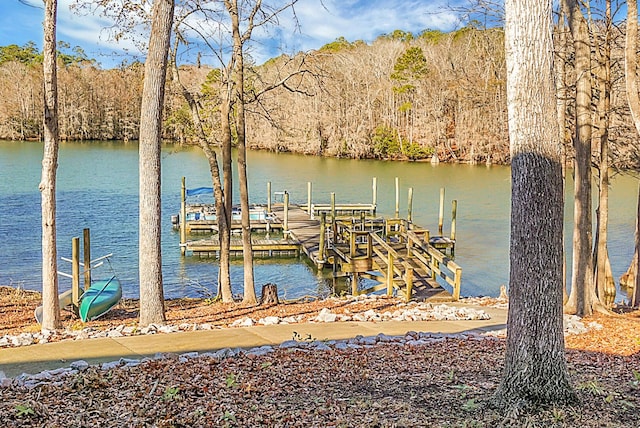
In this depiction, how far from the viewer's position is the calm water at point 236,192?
59.8ft

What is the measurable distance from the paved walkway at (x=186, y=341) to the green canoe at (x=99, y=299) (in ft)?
13.0

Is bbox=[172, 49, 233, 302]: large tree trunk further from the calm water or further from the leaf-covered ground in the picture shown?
the leaf-covered ground

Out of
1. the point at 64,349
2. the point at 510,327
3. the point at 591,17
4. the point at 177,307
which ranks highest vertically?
the point at 591,17

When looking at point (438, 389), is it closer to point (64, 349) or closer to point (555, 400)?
point (555, 400)

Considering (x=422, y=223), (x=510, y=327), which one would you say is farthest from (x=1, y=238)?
(x=510, y=327)

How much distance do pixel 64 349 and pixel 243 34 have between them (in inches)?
273

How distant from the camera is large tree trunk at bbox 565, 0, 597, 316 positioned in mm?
9016

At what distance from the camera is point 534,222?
3744 millimetres

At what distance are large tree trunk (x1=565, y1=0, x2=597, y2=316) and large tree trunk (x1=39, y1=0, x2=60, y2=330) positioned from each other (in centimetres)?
747

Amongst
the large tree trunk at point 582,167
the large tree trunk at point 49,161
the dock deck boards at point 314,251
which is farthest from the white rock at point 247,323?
the dock deck boards at point 314,251

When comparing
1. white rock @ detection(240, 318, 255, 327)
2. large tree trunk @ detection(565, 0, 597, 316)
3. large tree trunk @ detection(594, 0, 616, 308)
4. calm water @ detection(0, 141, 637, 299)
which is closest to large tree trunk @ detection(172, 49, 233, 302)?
calm water @ detection(0, 141, 637, 299)

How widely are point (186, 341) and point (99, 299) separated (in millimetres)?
5120

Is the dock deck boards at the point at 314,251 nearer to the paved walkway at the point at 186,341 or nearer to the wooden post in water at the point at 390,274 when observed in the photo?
the wooden post in water at the point at 390,274

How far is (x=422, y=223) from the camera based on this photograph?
27.3 meters
